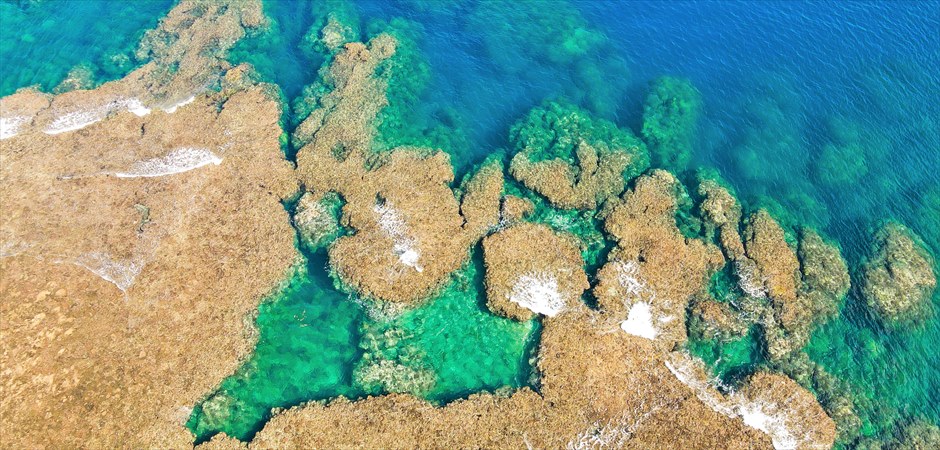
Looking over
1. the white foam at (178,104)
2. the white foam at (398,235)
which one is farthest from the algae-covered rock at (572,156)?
the white foam at (178,104)

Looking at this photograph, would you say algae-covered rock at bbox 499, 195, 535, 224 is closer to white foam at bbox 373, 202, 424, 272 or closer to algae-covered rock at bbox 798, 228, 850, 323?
white foam at bbox 373, 202, 424, 272

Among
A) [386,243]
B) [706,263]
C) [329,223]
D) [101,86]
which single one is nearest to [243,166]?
[329,223]

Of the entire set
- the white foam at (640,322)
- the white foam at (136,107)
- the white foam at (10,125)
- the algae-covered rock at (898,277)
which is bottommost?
the white foam at (10,125)

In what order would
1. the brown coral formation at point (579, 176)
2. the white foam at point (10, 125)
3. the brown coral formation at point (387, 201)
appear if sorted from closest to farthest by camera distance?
1. the brown coral formation at point (387, 201)
2. the brown coral formation at point (579, 176)
3. the white foam at point (10, 125)

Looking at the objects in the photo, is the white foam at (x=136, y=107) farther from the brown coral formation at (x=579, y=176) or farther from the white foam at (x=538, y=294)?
the white foam at (x=538, y=294)

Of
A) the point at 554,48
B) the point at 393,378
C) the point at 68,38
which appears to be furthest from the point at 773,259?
the point at 68,38

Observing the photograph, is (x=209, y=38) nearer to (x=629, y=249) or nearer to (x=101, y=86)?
(x=101, y=86)
